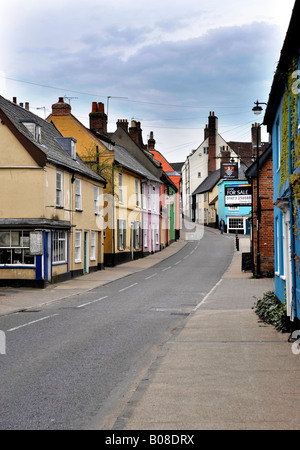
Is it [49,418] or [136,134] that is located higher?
[136,134]

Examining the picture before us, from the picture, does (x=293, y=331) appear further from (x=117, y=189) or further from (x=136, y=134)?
(x=136, y=134)

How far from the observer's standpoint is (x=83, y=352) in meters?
10.9

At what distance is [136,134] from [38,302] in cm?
3798

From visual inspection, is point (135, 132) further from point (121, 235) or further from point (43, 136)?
point (43, 136)

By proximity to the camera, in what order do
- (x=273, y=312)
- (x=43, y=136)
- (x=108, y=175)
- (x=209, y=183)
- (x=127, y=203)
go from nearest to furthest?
(x=273, y=312)
(x=43, y=136)
(x=108, y=175)
(x=127, y=203)
(x=209, y=183)

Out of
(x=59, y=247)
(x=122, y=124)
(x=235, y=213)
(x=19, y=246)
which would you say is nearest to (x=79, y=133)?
(x=59, y=247)

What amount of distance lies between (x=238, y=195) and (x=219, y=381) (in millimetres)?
21521

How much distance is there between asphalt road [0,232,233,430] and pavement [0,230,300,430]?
415mm

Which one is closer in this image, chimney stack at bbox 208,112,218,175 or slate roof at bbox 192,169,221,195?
slate roof at bbox 192,169,221,195

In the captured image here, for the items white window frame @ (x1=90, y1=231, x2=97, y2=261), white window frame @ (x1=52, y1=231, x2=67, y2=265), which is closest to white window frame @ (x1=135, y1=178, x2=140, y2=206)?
white window frame @ (x1=90, y1=231, x2=97, y2=261)

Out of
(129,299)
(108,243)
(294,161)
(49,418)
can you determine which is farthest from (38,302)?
(108,243)

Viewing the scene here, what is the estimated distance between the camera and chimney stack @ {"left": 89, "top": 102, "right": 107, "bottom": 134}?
4322 cm

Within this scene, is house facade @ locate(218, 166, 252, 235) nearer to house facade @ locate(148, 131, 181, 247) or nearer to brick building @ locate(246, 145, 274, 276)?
house facade @ locate(148, 131, 181, 247)

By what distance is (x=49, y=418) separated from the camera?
22.1 feet
